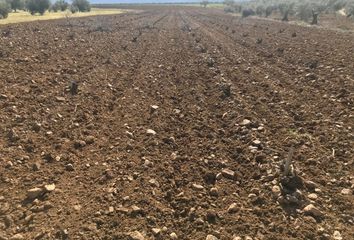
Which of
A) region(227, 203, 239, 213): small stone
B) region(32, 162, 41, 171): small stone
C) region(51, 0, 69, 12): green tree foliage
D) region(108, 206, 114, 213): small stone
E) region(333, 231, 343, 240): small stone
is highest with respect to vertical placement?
region(32, 162, 41, 171): small stone

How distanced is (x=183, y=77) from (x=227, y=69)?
1.97 meters

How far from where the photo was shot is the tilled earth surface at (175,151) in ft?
16.7

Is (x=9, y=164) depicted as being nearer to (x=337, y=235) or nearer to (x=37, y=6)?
(x=337, y=235)

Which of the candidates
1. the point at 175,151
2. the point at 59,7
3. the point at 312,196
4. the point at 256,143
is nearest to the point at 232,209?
the point at 312,196

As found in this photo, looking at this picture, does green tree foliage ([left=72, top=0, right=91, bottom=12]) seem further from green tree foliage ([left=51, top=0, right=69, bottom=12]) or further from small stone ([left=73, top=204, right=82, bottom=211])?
small stone ([left=73, top=204, right=82, bottom=211])

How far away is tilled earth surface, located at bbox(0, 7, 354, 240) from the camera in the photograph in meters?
5.10

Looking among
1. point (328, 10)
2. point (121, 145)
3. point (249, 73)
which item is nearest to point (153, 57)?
point (249, 73)

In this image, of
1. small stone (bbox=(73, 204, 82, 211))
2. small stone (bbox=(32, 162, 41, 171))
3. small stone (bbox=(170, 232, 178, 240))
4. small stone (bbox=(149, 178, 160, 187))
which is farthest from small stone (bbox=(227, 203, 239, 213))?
small stone (bbox=(32, 162, 41, 171))

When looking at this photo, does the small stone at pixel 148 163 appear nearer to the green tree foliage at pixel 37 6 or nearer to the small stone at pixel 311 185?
the small stone at pixel 311 185

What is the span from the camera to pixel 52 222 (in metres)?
5.01

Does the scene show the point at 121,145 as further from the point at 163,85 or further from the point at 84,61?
the point at 84,61

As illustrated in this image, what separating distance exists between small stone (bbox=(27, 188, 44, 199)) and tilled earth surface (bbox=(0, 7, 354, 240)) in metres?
0.01

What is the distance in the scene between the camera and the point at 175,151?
7172mm

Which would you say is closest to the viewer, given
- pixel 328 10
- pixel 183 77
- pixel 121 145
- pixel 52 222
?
pixel 52 222
